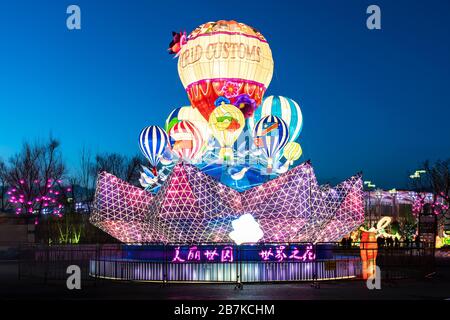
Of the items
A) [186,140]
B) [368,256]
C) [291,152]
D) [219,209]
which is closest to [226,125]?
[186,140]

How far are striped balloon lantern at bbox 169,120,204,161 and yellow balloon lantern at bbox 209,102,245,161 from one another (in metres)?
0.69

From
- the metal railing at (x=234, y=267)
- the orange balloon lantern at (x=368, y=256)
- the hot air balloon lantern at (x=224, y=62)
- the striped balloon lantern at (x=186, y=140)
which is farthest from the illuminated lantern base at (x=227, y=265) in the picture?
the hot air balloon lantern at (x=224, y=62)

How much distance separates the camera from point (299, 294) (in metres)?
18.7

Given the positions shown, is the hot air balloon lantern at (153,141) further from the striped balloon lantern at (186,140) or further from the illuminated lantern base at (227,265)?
the illuminated lantern base at (227,265)

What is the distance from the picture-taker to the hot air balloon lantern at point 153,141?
26656 mm

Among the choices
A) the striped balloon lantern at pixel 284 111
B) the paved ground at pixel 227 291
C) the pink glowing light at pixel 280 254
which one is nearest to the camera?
the paved ground at pixel 227 291

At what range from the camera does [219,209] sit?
2258 cm

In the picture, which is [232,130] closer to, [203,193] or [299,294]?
[203,193]

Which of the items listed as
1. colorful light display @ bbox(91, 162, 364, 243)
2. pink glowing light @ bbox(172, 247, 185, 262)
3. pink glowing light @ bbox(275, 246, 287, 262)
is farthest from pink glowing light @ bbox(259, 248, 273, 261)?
pink glowing light @ bbox(172, 247, 185, 262)

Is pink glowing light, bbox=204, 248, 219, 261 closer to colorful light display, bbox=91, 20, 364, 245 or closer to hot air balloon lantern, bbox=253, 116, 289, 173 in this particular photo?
colorful light display, bbox=91, 20, 364, 245

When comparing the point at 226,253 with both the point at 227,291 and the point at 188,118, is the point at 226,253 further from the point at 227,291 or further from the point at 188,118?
the point at 188,118

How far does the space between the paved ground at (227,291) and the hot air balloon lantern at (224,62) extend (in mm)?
8659
